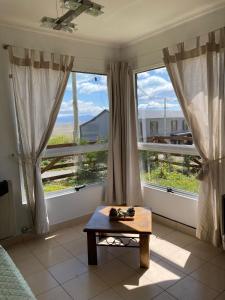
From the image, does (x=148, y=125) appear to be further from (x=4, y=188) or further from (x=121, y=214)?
(x=4, y=188)

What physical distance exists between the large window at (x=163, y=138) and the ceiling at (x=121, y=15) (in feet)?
1.96

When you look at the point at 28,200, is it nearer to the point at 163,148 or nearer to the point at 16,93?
the point at 16,93

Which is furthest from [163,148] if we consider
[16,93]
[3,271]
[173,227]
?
[3,271]

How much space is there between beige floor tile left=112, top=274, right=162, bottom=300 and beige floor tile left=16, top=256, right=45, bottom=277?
803 mm

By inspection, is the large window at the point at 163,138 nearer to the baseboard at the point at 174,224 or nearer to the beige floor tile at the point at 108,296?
the baseboard at the point at 174,224

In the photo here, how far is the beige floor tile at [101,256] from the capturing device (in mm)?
2494

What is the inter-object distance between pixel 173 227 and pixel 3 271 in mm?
2251

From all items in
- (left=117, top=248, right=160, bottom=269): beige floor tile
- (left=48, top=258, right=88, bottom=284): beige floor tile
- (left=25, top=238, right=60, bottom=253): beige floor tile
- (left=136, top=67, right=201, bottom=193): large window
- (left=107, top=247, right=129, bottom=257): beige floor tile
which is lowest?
(left=48, top=258, right=88, bottom=284): beige floor tile

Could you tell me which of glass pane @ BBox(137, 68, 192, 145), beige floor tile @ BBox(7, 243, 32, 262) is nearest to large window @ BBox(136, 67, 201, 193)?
glass pane @ BBox(137, 68, 192, 145)

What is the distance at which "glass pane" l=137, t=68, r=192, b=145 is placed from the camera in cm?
306

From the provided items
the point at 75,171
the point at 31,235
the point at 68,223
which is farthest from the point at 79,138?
the point at 31,235

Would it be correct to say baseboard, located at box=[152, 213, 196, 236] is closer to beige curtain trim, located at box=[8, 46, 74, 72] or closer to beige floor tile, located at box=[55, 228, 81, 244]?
beige floor tile, located at box=[55, 228, 81, 244]

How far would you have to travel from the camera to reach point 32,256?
8.64 ft

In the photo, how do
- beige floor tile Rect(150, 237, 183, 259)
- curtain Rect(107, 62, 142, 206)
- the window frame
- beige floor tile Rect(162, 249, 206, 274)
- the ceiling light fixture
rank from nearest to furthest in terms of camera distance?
1. the ceiling light fixture
2. beige floor tile Rect(162, 249, 206, 274)
3. beige floor tile Rect(150, 237, 183, 259)
4. the window frame
5. curtain Rect(107, 62, 142, 206)
